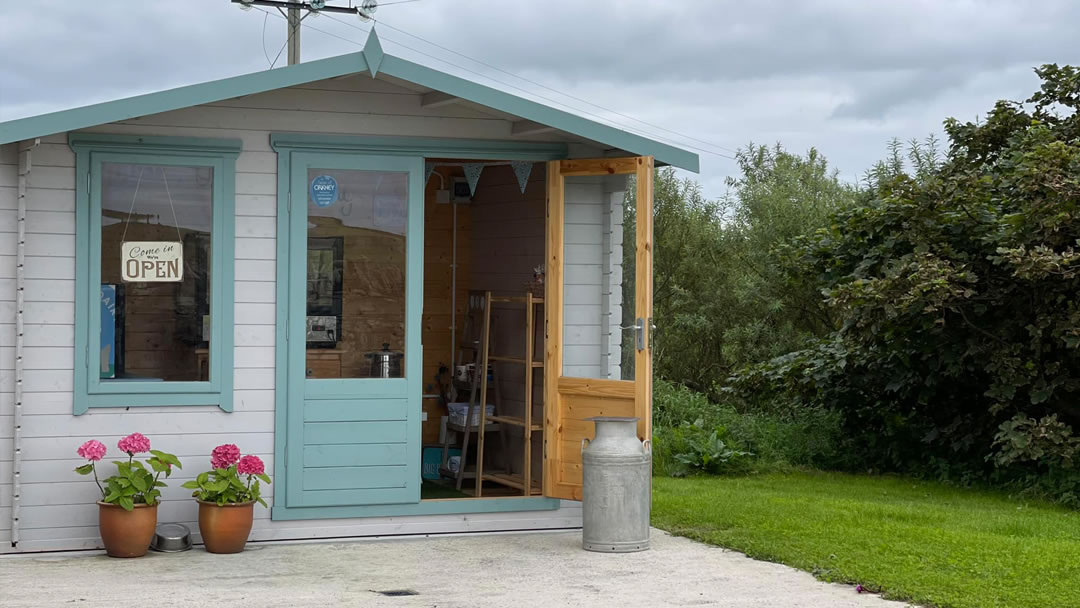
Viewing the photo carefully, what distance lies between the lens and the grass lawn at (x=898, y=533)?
588cm

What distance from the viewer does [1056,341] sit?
912 centimetres

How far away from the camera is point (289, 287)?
6957 millimetres

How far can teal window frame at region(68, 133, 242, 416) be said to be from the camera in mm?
6613

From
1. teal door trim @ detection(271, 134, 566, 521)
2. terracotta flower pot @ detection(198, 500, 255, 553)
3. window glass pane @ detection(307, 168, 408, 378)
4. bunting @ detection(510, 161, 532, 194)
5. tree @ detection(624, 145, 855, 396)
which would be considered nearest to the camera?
terracotta flower pot @ detection(198, 500, 255, 553)

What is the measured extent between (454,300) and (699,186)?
28.2 feet

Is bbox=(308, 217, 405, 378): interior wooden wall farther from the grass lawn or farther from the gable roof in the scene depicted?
the grass lawn

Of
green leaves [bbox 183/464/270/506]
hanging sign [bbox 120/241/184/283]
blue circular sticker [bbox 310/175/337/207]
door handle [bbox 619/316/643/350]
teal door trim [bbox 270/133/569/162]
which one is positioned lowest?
green leaves [bbox 183/464/270/506]

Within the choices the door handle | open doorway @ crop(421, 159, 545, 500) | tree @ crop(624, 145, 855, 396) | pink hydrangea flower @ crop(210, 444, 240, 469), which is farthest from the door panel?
tree @ crop(624, 145, 855, 396)

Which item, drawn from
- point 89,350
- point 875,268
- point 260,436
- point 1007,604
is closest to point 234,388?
point 260,436

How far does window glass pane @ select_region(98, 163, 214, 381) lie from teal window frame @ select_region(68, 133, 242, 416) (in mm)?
40

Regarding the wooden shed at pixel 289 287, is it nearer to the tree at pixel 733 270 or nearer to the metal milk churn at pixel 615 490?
the metal milk churn at pixel 615 490

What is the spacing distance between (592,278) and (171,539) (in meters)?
2.74

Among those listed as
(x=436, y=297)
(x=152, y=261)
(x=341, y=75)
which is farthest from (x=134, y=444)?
(x=436, y=297)

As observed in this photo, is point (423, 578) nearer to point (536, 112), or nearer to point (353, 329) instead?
point (353, 329)
